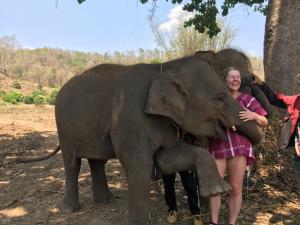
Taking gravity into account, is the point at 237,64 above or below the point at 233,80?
above

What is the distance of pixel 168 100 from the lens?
483 centimetres

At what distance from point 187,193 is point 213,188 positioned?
0.97 meters

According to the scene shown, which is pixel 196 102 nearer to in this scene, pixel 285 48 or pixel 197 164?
pixel 197 164

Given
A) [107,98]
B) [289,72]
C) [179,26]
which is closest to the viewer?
[107,98]

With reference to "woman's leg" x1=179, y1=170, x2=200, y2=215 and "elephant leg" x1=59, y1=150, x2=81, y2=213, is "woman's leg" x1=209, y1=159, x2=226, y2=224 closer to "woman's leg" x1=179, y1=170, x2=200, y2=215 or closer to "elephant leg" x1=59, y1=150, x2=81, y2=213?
"woman's leg" x1=179, y1=170, x2=200, y2=215

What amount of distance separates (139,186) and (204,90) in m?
1.22

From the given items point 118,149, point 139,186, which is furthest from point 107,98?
point 139,186

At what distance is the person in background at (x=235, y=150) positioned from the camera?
15.7ft

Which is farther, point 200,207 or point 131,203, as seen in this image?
point 200,207

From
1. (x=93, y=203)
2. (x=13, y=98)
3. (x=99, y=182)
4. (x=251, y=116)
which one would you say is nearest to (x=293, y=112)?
(x=251, y=116)

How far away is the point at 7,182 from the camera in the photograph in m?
7.71

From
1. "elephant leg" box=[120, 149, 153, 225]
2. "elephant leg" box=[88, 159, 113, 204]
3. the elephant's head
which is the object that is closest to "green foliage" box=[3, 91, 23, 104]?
"elephant leg" box=[88, 159, 113, 204]

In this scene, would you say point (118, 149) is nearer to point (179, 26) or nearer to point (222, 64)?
point (222, 64)

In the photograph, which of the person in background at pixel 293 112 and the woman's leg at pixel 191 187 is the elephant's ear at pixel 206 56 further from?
the woman's leg at pixel 191 187
